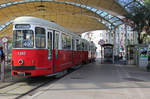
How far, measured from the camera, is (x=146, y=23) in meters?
20.0

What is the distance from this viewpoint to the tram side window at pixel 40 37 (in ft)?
33.9

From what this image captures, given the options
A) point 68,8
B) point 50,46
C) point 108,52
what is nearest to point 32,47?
point 50,46

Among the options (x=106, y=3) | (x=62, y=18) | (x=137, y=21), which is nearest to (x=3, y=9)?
(x=62, y=18)

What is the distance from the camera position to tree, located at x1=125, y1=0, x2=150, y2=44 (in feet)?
63.0

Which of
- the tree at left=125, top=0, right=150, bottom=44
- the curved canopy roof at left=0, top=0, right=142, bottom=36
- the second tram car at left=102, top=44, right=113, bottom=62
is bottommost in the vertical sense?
the second tram car at left=102, top=44, right=113, bottom=62

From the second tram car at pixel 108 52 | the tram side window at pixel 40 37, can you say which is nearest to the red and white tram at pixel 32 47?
the tram side window at pixel 40 37

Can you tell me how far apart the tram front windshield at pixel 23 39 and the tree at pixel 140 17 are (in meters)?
13.0

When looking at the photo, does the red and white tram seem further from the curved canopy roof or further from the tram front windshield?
the curved canopy roof

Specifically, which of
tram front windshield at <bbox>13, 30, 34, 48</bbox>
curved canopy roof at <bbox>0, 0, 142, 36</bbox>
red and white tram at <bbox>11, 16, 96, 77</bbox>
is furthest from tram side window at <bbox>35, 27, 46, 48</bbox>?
curved canopy roof at <bbox>0, 0, 142, 36</bbox>

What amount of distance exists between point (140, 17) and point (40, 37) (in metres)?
12.6

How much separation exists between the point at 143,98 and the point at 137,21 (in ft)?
45.9

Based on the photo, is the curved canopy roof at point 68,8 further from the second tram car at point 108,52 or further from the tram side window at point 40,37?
the tram side window at point 40,37

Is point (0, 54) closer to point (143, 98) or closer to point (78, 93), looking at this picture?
point (78, 93)

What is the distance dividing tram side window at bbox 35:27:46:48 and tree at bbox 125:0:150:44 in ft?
40.1
